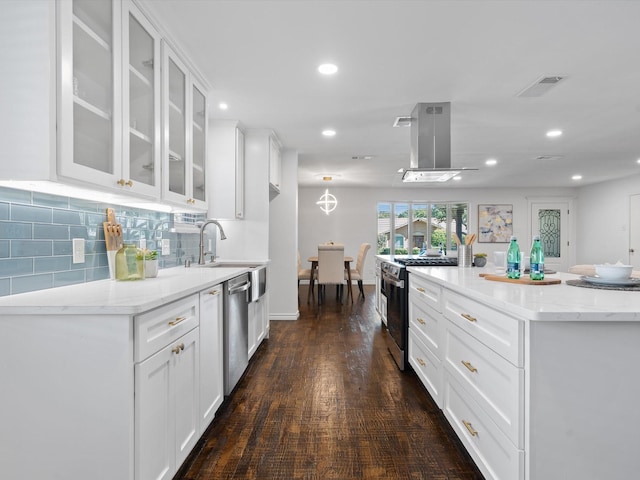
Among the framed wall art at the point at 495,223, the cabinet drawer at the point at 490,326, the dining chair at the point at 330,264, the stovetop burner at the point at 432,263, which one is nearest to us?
the cabinet drawer at the point at 490,326

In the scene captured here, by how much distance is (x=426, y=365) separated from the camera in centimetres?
242

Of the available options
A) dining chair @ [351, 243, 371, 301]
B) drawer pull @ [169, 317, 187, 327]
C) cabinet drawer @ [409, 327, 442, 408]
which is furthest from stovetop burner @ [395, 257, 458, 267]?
dining chair @ [351, 243, 371, 301]

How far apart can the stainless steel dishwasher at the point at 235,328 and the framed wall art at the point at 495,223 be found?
784cm

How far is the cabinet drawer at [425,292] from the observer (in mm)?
2184

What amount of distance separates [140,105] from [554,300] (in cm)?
203

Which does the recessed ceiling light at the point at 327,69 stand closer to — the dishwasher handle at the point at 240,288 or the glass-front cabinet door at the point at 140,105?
the glass-front cabinet door at the point at 140,105

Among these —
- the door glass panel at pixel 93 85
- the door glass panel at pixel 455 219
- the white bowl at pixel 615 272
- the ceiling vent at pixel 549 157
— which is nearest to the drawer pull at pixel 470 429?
the white bowl at pixel 615 272

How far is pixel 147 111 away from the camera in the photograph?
1.94m

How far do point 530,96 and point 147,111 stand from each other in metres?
2.93

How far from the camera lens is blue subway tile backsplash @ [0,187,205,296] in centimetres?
141

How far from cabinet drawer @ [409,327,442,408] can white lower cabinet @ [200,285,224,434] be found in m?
1.26

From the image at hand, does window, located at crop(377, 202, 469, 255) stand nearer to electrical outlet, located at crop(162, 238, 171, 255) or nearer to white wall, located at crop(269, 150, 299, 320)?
white wall, located at crop(269, 150, 299, 320)

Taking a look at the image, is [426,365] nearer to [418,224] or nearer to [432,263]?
[432,263]

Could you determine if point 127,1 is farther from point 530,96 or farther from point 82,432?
point 530,96
